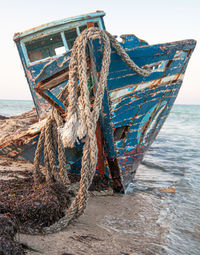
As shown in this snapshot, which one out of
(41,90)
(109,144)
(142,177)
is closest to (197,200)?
(142,177)

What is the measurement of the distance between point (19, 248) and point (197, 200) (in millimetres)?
2870

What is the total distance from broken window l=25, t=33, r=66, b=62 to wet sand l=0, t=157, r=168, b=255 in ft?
10.7

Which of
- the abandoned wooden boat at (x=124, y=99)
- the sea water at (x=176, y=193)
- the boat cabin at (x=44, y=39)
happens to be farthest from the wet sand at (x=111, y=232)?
the boat cabin at (x=44, y=39)

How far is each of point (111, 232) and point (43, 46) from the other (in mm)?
4808

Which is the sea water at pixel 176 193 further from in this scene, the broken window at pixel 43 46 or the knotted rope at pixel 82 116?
the broken window at pixel 43 46

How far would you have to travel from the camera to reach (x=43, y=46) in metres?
5.60

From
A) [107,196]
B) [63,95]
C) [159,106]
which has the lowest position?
[107,196]

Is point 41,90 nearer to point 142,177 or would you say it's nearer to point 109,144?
point 109,144

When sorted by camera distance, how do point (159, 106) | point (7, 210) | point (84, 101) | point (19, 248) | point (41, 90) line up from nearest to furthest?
1. point (19, 248)
2. point (7, 210)
3. point (84, 101)
4. point (41, 90)
5. point (159, 106)

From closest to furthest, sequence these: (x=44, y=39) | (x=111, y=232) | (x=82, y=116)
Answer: (x=82, y=116)
(x=111, y=232)
(x=44, y=39)

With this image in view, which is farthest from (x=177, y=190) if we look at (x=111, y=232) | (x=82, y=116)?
(x=82, y=116)

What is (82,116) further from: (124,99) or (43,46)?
(43,46)

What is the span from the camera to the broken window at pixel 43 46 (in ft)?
17.0

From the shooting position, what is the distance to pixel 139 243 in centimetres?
203
